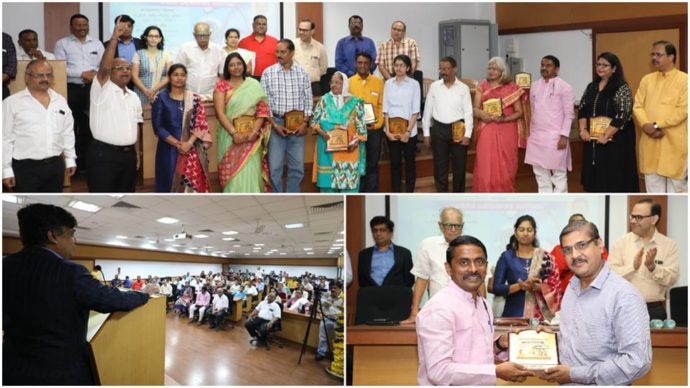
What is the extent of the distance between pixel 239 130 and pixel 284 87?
1.26 ft

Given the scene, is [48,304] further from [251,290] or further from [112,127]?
[112,127]

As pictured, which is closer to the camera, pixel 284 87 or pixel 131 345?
pixel 131 345

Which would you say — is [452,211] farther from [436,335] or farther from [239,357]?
[239,357]

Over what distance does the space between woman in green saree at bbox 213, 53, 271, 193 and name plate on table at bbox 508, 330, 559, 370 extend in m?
2.06

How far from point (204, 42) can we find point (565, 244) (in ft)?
9.84

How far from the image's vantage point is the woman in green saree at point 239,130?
466 centimetres

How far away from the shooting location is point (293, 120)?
4871 millimetres

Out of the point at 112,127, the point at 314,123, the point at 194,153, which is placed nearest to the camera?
the point at 112,127

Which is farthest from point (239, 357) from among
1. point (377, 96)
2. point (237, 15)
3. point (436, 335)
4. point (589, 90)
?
point (237, 15)

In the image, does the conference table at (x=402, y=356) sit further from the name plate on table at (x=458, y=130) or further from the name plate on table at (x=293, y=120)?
the name plate on table at (x=458, y=130)

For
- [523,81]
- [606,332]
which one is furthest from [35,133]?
[523,81]

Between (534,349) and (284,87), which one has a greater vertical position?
(284,87)

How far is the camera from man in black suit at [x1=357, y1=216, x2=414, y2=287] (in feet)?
12.3

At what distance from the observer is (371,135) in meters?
5.20
